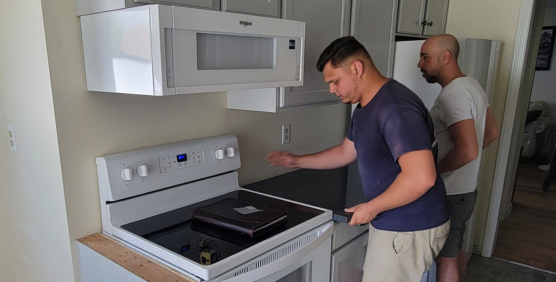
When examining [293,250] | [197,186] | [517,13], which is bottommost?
[293,250]

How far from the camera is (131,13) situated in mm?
1085

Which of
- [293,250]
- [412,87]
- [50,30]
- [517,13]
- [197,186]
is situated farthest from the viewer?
[517,13]

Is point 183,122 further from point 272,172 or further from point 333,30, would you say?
point 333,30

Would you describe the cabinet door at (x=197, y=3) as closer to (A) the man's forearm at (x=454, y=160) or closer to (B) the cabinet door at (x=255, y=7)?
(B) the cabinet door at (x=255, y=7)

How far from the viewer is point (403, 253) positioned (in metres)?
1.46

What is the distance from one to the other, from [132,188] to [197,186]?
0.96 ft

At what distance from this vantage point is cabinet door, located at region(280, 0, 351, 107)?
65.3 inches

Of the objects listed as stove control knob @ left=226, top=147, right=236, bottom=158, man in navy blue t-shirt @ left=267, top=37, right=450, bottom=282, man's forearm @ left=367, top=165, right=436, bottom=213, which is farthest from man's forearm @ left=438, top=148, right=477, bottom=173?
stove control knob @ left=226, top=147, right=236, bottom=158

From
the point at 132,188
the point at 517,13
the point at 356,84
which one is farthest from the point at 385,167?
the point at 517,13

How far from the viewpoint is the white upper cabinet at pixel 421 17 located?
232cm

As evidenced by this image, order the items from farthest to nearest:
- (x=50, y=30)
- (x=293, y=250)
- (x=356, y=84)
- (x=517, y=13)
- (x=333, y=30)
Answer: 1. (x=517, y=13)
2. (x=333, y=30)
3. (x=356, y=84)
4. (x=293, y=250)
5. (x=50, y=30)

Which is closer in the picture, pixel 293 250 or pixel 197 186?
pixel 293 250

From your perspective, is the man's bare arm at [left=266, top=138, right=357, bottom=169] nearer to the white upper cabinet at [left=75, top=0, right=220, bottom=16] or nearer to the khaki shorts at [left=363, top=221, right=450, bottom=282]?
the khaki shorts at [left=363, top=221, right=450, bottom=282]

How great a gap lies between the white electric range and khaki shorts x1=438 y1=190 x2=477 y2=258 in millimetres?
711
